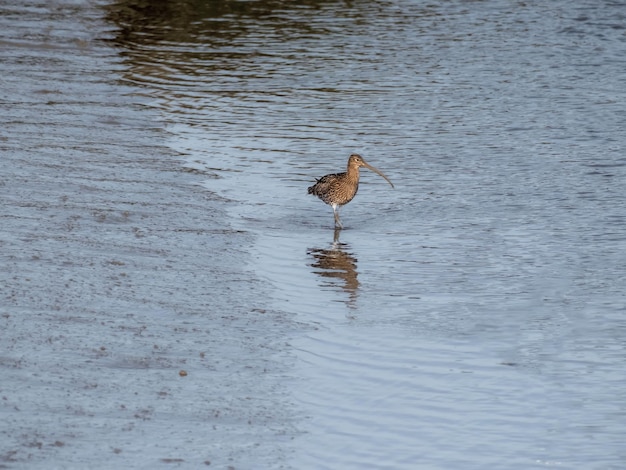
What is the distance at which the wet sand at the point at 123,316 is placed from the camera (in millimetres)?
7359

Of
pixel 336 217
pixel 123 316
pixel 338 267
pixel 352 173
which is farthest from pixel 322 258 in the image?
pixel 123 316

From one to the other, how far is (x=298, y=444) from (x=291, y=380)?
108 centimetres

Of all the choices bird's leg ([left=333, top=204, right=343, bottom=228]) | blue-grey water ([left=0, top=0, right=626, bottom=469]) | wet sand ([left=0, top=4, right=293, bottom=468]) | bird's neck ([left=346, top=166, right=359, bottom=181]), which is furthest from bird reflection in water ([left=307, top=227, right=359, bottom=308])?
bird's neck ([left=346, top=166, right=359, bottom=181])

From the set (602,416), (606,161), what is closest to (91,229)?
(602,416)

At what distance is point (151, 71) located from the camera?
22.9 metres

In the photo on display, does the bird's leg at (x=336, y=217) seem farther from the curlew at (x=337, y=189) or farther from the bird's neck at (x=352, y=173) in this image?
the bird's neck at (x=352, y=173)

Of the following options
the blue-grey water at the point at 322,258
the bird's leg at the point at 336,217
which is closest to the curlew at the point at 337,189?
the bird's leg at the point at 336,217

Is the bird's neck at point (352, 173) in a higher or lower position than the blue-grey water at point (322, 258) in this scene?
higher

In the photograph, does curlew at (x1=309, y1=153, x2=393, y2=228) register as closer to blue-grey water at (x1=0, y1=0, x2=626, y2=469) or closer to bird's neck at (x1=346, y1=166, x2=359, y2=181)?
bird's neck at (x1=346, y1=166, x2=359, y2=181)

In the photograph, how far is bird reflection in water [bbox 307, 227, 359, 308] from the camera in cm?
1117

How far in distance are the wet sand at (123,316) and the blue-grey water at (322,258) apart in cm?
3

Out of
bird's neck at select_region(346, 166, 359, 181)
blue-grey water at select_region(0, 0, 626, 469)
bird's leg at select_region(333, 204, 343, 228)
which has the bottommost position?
bird's leg at select_region(333, 204, 343, 228)

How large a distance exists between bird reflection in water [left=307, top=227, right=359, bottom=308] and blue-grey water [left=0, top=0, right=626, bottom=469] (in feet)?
0.15

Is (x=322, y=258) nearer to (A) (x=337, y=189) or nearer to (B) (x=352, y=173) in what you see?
(A) (x=337, y=189)
